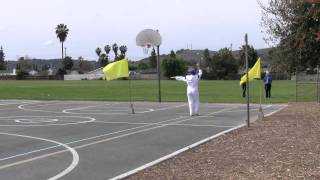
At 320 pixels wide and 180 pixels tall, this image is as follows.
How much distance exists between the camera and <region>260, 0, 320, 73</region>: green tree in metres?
20.4

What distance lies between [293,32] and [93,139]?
432 inches

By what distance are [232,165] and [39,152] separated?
4.45m

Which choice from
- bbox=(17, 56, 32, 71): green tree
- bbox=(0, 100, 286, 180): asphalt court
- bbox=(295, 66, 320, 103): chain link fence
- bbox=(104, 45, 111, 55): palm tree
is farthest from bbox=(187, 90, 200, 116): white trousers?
bbox=(17, 56, 32, 71): green tree

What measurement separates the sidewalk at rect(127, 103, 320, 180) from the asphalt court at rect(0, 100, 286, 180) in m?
0.69

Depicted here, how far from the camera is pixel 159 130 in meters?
17.0

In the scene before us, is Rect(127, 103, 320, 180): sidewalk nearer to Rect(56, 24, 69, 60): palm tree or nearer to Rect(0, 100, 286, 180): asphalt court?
Rect(0, 100, 286, 180): asphalt court

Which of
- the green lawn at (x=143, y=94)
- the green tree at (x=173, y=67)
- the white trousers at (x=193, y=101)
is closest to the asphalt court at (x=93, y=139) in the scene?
the white trousers at (x=193, y=101)

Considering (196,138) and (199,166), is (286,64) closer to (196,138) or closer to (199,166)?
(196,138)

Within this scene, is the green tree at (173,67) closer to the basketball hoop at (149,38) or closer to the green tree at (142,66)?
the green tree at (142,66)

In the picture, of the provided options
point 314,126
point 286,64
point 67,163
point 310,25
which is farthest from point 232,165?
point 286,64

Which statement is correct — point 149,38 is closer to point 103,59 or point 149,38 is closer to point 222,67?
point 222,67

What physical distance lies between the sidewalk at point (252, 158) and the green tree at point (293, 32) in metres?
6.05

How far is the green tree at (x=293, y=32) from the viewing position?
20375 millimetres

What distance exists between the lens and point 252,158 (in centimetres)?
1068
